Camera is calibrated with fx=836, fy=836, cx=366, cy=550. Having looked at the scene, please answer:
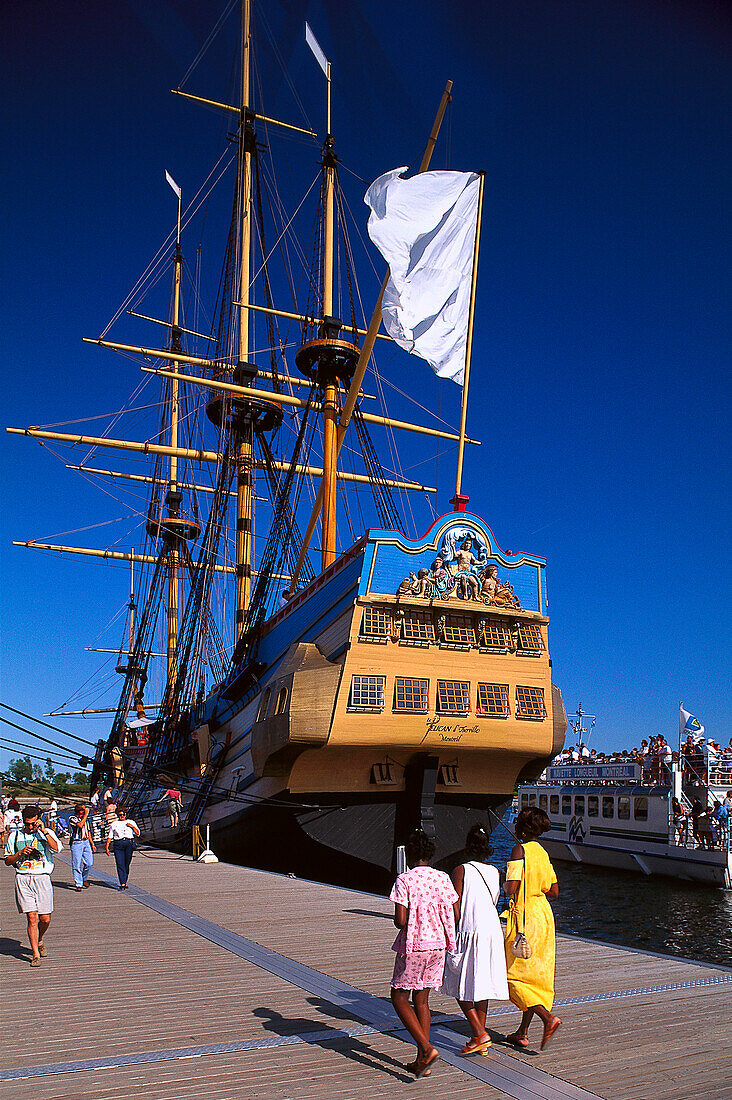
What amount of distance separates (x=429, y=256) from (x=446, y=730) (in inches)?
389

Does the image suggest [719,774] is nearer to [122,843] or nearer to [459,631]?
[459,631]

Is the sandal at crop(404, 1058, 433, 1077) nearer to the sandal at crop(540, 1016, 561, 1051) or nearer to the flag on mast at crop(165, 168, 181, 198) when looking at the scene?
the sandal at crop(540, 1016, 561, 1051)

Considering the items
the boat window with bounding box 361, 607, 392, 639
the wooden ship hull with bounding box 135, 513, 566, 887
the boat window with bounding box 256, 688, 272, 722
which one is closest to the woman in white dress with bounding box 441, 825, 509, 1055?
the wooden ship hull with bounding box 135, 513, 566, 887

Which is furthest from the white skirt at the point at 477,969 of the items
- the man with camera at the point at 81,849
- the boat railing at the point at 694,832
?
the boat railing at the point at 694,832

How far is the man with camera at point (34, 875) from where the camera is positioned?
27.2 feet

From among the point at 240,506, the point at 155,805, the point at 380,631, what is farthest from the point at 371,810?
the point at 240,506

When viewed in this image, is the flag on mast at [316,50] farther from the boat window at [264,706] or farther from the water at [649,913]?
the water at [649,913]

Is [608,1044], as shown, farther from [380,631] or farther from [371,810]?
[371,810]

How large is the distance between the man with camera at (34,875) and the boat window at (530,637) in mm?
12336

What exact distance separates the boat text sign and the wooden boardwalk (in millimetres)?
25138

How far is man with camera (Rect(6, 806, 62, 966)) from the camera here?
27.2ft

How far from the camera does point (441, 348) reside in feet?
55.0

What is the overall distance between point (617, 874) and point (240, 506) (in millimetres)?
20820

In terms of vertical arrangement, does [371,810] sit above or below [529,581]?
below
